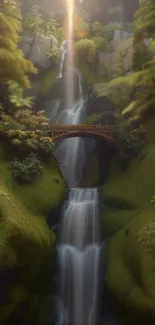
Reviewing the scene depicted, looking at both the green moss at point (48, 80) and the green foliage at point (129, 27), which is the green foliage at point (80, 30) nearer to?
the green foliage at point (129, 27)

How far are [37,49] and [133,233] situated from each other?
2806cm

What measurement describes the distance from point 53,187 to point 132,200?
464 centimetres

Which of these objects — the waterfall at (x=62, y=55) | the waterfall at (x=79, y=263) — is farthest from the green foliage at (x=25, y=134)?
the waterfall at (x=62, y=55)

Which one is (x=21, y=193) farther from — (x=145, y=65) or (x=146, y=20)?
(x=146, y=20)

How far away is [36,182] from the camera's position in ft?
56.1

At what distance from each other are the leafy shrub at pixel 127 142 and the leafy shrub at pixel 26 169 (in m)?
6.40

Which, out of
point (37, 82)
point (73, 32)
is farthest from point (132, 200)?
point (73, 32)

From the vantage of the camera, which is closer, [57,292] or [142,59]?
[57,292]

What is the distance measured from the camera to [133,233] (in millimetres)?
13727

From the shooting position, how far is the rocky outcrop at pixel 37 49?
114 feet

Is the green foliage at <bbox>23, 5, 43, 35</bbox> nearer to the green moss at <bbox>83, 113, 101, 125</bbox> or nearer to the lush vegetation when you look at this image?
the green moss at <bbox>83, 113, 101, 125</bbox>

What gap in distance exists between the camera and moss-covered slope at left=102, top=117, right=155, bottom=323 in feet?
37.2

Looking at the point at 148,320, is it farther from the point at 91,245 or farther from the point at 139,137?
the point at 139,137

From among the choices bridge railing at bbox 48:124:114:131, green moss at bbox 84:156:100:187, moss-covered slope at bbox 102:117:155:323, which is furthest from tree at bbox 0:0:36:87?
green moss at bbox 84:156:100:187
